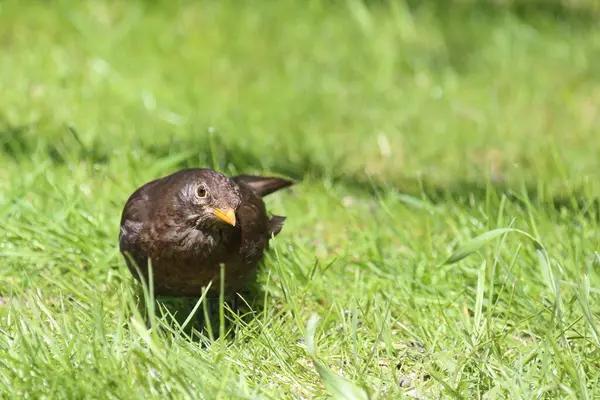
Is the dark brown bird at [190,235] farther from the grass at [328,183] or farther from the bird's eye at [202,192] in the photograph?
the grass at [328,183]

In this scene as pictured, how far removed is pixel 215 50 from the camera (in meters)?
6.52

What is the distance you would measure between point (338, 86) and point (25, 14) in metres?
2.19

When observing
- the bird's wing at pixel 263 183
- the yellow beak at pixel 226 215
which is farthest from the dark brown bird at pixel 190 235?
the bird's wing at pixel 263 183

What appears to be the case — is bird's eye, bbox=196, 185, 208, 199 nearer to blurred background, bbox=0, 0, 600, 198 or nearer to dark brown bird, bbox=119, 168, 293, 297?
dark brown bird, bbox=119, 168, 293, 297

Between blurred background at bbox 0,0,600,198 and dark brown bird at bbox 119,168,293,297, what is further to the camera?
blurred background at bbox 0,0,600,198

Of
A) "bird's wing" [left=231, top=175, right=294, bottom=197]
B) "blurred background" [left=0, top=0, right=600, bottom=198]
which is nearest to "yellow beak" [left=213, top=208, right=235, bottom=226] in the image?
"bird's wing" [left=231, top=175, right=294, bottom=197]

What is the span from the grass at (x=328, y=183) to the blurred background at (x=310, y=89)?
19mm

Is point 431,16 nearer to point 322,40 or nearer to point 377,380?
point 322,40

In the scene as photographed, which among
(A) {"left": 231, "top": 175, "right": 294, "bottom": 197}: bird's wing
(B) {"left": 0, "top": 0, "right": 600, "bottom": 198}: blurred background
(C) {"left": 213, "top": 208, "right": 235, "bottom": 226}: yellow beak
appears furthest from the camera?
(B) {"left": 0, "top": 0, "right": 600, "bottom": 198}: blurred background

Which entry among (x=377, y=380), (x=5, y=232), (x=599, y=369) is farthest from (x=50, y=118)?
(x=599, y=369)

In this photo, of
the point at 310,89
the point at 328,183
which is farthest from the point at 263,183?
the point at 310,89

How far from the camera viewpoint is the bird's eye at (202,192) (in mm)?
3334

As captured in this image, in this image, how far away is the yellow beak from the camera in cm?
322

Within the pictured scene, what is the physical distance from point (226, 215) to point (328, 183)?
146 centimetres
